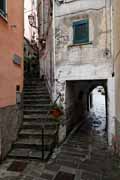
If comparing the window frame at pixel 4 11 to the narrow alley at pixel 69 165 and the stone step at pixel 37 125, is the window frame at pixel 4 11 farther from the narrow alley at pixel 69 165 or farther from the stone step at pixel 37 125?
the narrow alley at pixel 69 165

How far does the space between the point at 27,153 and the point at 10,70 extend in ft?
8.15

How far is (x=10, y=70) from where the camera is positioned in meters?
6.64

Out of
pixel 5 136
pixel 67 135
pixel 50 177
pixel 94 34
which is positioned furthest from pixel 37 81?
pixel 50 177

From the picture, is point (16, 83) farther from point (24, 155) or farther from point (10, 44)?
point (24, 155)

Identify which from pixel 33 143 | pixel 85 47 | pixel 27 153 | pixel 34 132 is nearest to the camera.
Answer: pixel 27 153

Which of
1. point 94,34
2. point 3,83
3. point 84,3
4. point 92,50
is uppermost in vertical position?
point 84,3

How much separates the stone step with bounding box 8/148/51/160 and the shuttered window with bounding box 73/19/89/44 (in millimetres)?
3973

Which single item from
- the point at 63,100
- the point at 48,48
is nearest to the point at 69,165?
the point at 63,100

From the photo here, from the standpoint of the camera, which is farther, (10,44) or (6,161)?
(10,44)

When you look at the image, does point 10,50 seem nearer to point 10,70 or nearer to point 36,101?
point 10,70

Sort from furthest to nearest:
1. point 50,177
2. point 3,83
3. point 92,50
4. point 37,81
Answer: point 37,81
point 92,50
point 3,83
point 50,177

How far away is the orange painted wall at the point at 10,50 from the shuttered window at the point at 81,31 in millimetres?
1901

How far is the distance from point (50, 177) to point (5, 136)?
1.86 metres

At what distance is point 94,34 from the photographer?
766 cm
